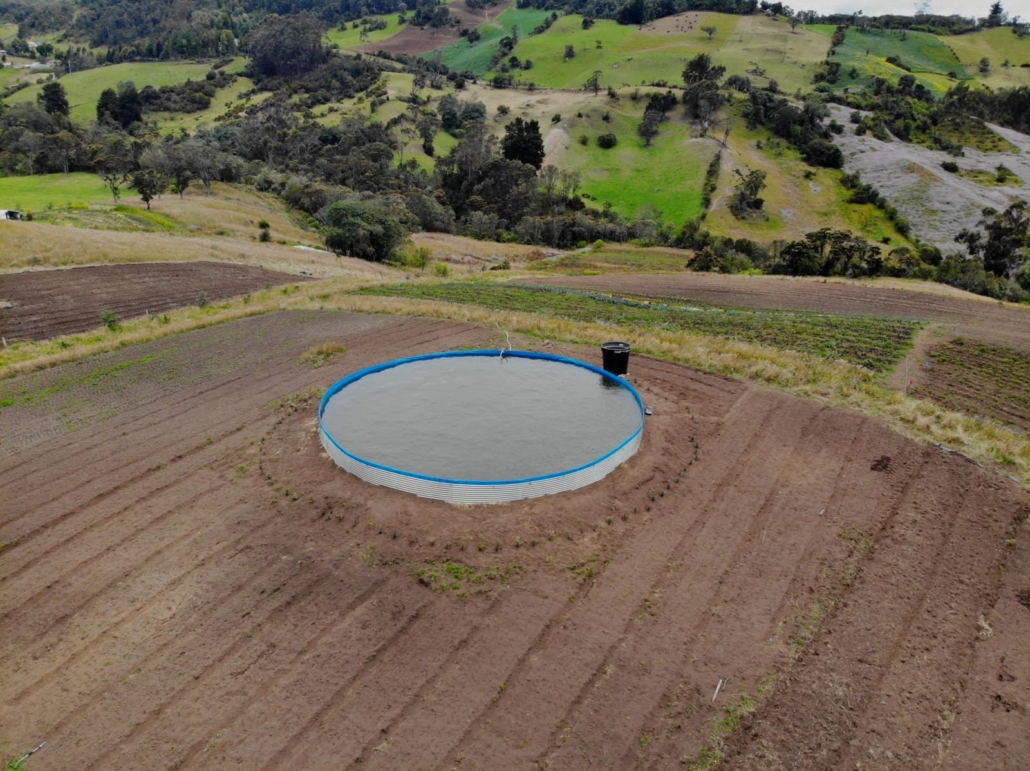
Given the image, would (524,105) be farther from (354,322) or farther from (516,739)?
(516,739)

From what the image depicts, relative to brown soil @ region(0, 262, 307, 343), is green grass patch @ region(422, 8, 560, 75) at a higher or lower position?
higher

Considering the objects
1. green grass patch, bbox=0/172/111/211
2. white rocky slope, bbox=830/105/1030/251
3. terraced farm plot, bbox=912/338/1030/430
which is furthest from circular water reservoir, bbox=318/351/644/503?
white rocky slope, bbox=830/105/1030/251

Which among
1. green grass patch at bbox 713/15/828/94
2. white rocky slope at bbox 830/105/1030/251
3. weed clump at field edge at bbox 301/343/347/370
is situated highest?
green grass patch at bbox 713/15/828/94

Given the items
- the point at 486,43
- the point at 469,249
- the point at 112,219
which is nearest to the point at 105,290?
the point at 112,219

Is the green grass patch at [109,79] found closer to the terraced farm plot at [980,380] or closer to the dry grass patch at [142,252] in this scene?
the dry grass patch at [142,252]

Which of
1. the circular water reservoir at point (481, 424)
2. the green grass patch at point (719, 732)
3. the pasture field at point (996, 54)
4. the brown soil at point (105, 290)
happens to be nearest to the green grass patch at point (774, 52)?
the pasture field at point (996, 54)

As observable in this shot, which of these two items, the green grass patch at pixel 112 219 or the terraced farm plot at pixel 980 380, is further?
the green grass patch at pixel 112 219

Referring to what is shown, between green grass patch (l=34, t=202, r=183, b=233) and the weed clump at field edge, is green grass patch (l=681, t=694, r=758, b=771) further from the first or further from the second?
green grass patch (l=34, t=202, r=183, b=233)

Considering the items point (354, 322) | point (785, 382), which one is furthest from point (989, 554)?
point (354, 322)
